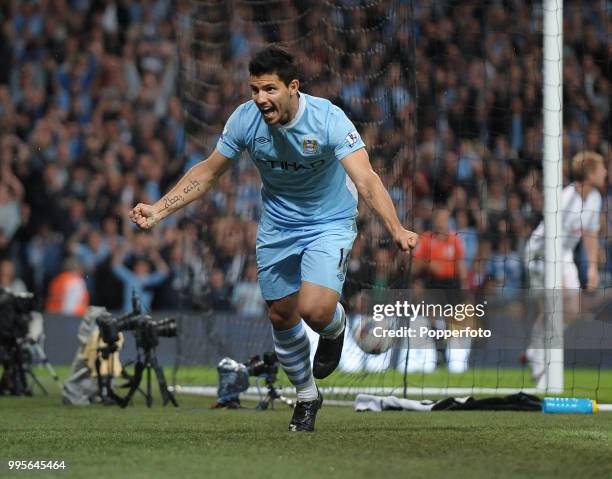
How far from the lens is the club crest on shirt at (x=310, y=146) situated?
6973mm

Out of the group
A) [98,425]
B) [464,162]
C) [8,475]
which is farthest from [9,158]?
[8,475]

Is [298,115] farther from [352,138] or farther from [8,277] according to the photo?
[8,277]

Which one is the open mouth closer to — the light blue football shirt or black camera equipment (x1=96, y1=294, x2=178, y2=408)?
the light blue football shirt

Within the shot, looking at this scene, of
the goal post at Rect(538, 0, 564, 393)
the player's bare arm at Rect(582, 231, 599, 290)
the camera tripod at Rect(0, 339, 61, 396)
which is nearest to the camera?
the goal post at Rect(538, 0, 564, 393)

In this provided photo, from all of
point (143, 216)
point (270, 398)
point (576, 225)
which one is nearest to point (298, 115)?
point (143, 216)

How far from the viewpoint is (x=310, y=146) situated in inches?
275

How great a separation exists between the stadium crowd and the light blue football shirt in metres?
2.85

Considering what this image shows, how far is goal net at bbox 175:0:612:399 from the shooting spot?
34.2ft

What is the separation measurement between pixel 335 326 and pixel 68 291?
1134cm

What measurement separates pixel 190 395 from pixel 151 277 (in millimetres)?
7040

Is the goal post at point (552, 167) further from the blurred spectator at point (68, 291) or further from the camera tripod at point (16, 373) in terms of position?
the blurred spectator at point (68, 291)

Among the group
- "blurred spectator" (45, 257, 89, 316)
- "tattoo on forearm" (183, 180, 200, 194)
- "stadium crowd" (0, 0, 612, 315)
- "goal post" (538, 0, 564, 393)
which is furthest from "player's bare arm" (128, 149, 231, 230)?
"blurred spectator" (45, 257, 89, 316)

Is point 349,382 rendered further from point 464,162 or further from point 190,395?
point 464,162

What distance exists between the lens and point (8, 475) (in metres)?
5.08
